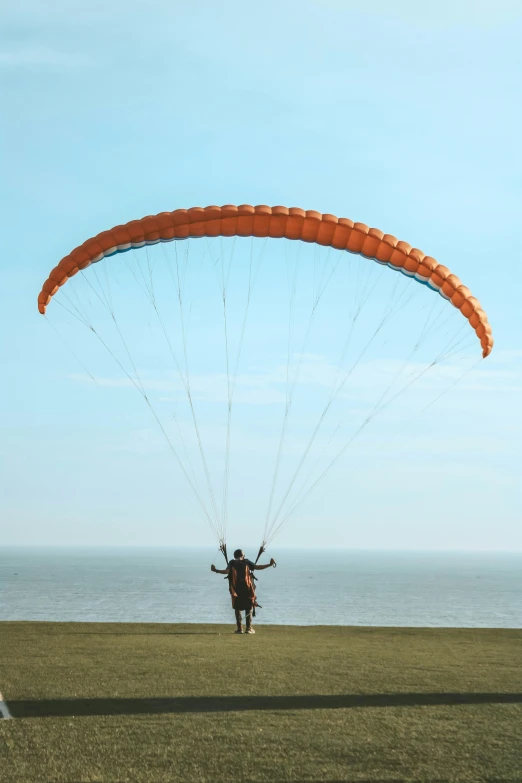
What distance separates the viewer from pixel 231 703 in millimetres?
9648

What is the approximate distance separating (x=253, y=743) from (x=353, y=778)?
51.1 inches

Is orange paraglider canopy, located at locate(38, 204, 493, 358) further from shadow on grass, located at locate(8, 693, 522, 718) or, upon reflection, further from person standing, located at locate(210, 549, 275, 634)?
shadow on grass, located at locate(8, 693, 522, 718)

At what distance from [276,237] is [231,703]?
8.92 meters

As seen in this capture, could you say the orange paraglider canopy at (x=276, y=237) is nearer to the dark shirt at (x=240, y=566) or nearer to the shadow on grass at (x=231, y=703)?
the dark shirt at (x=240, y=566)

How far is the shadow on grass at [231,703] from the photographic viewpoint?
9.21 metres

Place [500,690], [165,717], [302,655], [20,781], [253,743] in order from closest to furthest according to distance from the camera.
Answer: [20,781] < [253,743] < [165,717] < [500,690] < [302,655]

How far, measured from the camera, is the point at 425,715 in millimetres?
9141

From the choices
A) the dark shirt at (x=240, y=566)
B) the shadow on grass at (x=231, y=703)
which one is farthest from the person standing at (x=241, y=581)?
the shadow on grass at (x=231, y=703)

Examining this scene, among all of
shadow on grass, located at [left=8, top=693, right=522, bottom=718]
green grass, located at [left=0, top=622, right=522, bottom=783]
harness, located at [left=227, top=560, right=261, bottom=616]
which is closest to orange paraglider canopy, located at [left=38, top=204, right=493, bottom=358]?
harness, located at [left=227, top=560, right=261, bottom=616]

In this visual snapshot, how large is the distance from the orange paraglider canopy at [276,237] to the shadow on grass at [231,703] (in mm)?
7902

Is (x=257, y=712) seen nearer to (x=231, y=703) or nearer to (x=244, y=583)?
(x=231, y=703)

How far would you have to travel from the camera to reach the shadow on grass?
30.2 ft

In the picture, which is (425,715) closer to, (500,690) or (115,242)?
(500,690)

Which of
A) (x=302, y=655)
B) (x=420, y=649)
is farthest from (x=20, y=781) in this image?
(x=420, y=649)
